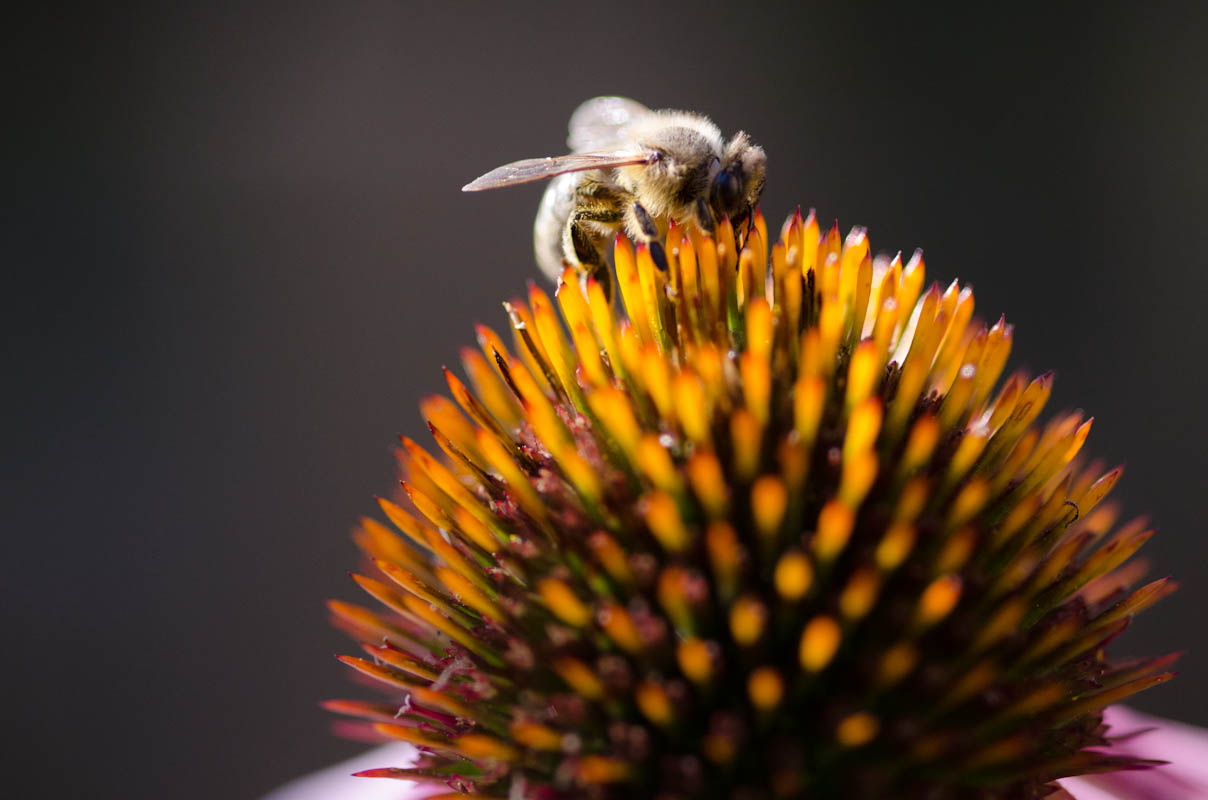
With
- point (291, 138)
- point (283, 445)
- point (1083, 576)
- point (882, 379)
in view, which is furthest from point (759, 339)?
point (291, 138)

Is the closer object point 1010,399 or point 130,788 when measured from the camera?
point 1010,399

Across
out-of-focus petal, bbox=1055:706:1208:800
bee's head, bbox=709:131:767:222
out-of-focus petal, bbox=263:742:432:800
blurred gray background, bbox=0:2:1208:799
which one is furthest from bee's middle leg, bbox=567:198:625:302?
blurred gray background, bbox=0:2:1208:799

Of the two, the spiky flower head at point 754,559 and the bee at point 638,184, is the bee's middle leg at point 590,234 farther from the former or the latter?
the spiky flower head at point 754,559

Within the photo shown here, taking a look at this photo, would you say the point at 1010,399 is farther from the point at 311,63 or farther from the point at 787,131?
the point at 311,63

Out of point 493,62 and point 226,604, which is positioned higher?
point 493,62

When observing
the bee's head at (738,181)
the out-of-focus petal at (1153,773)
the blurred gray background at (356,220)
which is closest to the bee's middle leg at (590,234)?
the bee's head at (738,181)

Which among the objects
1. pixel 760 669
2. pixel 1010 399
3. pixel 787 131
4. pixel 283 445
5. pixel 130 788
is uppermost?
pixel 787 131

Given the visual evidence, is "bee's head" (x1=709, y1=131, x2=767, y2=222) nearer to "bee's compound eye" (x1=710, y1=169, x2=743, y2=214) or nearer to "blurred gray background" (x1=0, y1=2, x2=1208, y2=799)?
"bee's compound eye" (x1=710, y1=169, x2=743, y2=214)

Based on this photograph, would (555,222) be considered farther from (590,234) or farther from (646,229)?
(646,229)
